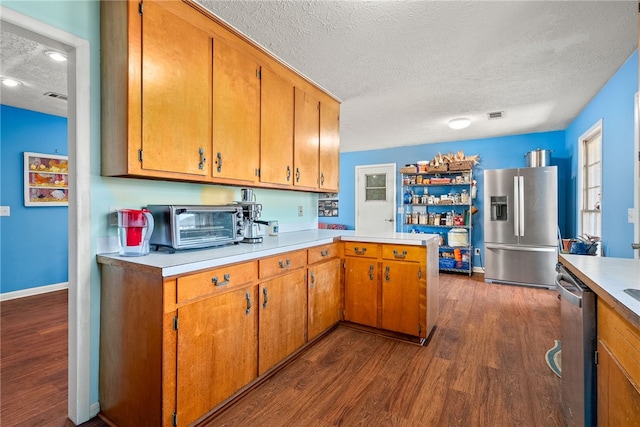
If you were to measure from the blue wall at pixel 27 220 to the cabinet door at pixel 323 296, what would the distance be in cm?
378

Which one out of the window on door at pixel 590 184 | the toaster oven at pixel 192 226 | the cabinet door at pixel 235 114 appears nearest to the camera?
the toaster oven at pixel 192 226

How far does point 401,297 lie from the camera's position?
2600 millimetres

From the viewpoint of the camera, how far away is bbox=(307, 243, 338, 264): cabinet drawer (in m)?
2.46

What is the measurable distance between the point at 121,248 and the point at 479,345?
9.07ft

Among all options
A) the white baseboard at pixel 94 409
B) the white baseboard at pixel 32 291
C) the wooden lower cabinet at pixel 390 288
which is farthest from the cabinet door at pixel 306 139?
the white baseboard at pixel 32 291

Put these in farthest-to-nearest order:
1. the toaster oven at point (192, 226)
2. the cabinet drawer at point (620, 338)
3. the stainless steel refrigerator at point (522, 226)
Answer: the stainless steel refrigerator at point (522, 226) < the toaster oven at point (192, 226) < the cabinet drawer at point (620, 338)

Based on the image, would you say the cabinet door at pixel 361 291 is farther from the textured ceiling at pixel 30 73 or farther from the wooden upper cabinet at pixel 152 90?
the textured ceiling at pixel 30 73

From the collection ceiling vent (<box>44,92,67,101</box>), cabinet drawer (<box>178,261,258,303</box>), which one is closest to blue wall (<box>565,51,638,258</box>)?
cabinet drawer (<box>178,261,258,303</box>)

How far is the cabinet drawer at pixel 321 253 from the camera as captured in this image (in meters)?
2.46

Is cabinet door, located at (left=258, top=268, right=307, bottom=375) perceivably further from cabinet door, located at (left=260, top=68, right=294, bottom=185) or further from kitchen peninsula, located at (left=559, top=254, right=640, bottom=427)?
kitchen peninsula, located at (left=559, top=254, right=640, bottom=427)

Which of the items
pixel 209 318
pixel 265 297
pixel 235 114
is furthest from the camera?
pixel 235 114

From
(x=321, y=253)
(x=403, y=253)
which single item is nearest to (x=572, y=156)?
(x=403, y=253)

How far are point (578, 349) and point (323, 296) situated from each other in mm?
1709

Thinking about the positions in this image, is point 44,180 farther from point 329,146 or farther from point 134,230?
point 329,146
